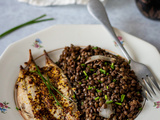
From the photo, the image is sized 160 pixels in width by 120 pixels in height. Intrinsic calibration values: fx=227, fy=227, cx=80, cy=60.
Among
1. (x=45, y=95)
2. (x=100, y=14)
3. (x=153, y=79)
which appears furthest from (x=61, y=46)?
(x=153, y=79)

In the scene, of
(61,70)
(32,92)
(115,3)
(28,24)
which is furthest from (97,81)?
(115,3)

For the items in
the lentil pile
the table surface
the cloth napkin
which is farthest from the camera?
the cloth napkin

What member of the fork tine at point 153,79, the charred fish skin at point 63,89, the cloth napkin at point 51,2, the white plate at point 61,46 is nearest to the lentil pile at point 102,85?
the charred fish skin at point 63,89

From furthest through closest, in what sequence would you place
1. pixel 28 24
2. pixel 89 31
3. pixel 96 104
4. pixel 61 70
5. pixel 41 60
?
pixel 28 24 → pixel 89 31 → pixel 41 60 → pixel 61 70 → pixel 96 104

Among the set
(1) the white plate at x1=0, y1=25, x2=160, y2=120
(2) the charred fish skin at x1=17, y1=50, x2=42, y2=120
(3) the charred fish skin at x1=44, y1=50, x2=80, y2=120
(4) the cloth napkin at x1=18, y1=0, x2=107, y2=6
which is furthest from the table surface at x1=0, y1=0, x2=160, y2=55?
(2) the charred fish skin at x1=17, y1=50, x2=42, y2=120

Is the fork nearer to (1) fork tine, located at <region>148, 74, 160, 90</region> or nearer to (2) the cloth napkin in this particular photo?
(1) fork tine, located at <region>148, 74, 160, 90</region>

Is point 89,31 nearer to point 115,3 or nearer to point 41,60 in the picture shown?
point 41,60
